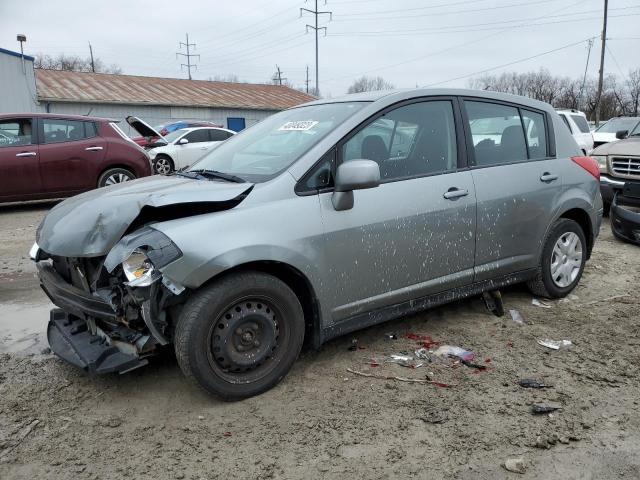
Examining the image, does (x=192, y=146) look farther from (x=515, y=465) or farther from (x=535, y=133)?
(x=515, y=465)

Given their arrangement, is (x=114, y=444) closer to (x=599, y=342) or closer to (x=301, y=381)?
(x=301, y=381)

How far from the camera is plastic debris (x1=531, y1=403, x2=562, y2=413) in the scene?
2.89 m

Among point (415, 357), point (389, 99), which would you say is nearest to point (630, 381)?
point (415, 357)

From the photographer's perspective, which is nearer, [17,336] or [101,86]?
[17,336]

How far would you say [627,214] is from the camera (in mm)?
6586

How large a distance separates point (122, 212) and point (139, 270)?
0.41 metres

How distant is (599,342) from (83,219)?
3558 mm

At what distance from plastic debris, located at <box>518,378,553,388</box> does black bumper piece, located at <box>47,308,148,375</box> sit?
86.9 inches

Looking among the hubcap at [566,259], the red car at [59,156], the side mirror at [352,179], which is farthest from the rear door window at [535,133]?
the red car at [59,156]

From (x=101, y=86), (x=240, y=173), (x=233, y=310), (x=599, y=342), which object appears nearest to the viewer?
(x=233, y=310)

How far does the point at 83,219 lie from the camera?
3.10 metres

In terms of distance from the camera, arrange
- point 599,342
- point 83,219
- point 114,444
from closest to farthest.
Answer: point 114,444 < point 83,219 < point 599,342

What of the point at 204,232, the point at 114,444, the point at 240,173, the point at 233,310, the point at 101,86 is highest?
the point at 101,86

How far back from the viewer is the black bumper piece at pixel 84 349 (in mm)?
2871
